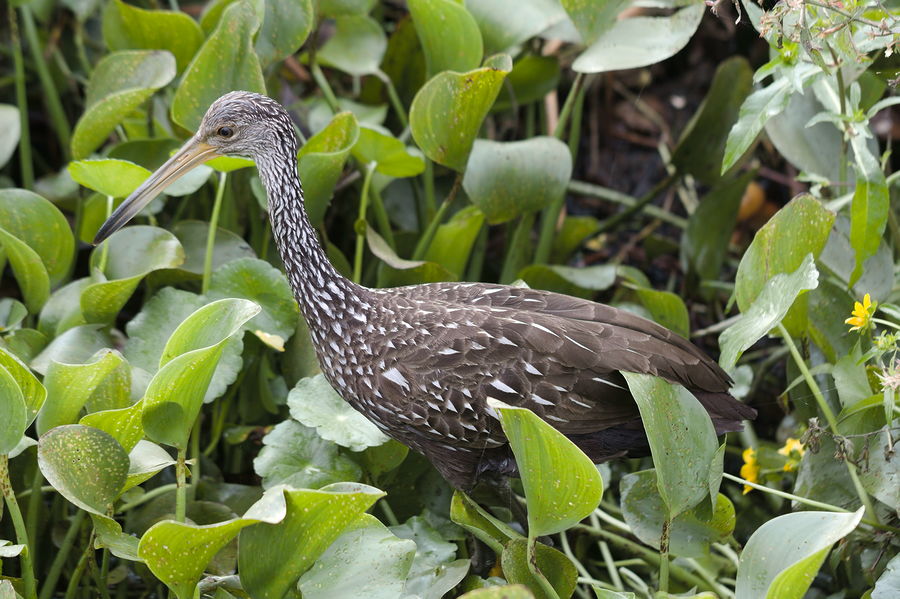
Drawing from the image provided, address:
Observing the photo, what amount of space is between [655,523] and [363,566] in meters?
0.86

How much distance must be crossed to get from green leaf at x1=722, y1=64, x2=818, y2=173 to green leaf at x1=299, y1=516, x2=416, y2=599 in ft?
4.57

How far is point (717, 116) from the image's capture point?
14.7ft

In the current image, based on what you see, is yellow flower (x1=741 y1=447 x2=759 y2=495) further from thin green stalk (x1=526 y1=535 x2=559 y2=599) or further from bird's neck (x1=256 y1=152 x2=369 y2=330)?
bird's neck (x1=256 y1=152 x2=369 y2=330)

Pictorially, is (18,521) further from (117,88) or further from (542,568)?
(117,88)

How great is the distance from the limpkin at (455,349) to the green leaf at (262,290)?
1.25 ft

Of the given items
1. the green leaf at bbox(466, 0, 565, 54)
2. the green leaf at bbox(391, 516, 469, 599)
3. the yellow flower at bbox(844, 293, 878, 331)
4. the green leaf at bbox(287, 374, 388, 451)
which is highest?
the green leaf at bbox(466, 0, 565, 54)

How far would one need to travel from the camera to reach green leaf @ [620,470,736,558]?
3.08 metres

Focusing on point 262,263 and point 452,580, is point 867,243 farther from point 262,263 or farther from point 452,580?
point 262,263

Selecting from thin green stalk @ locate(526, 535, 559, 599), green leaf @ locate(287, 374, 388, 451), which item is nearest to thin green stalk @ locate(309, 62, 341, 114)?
green leaf @ locate(287, 374, 388, 451)

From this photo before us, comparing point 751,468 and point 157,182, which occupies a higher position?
point 157,182

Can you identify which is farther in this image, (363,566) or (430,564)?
(430,564)

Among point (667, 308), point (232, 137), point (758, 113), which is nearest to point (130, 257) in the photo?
point (232, 137)

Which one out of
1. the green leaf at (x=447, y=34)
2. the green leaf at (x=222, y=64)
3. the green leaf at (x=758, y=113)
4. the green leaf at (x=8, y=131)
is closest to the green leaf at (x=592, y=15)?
the green leaf at (x=447, y=34)

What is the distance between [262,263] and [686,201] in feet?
7.93
